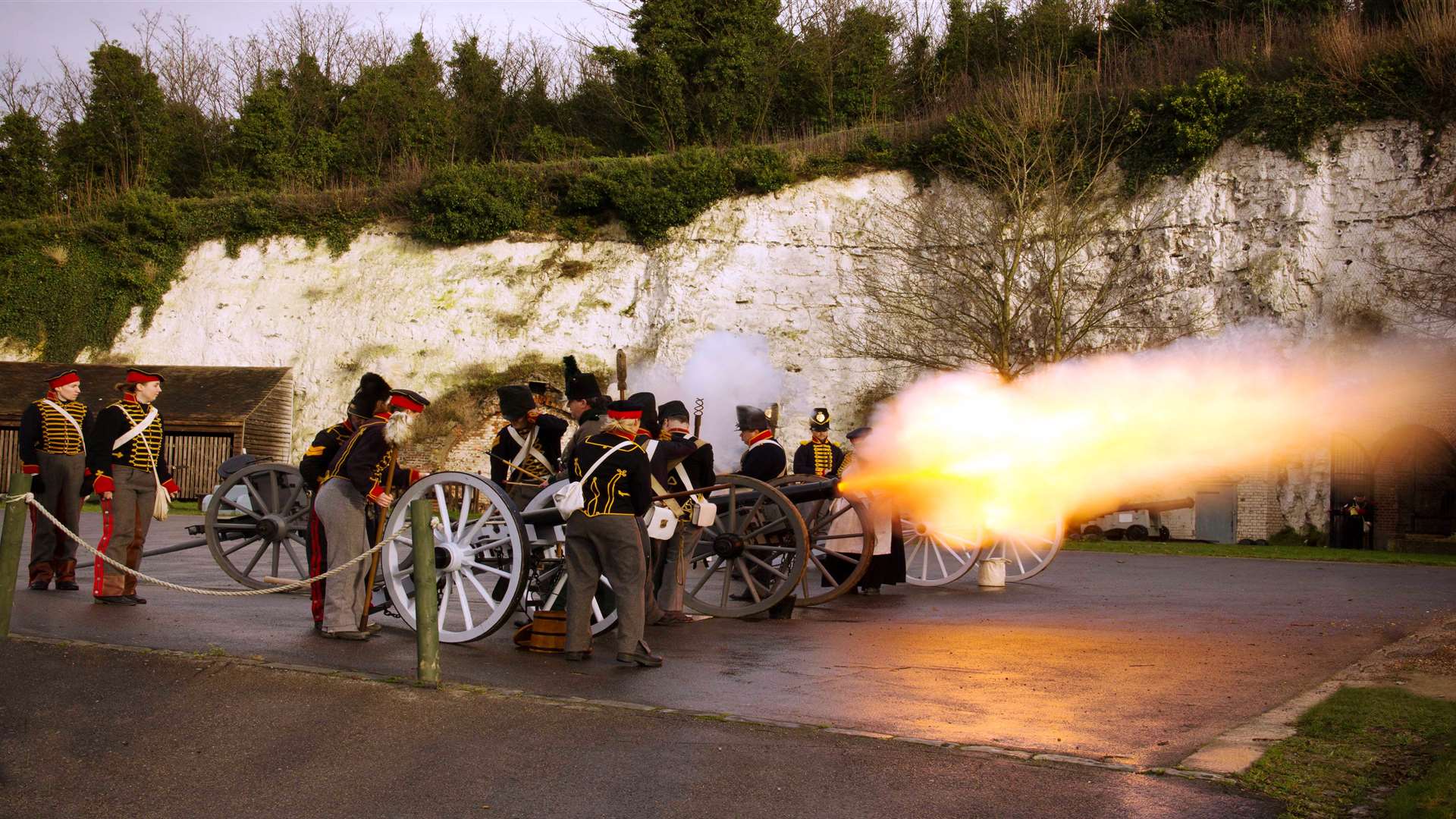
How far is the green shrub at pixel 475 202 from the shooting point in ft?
115

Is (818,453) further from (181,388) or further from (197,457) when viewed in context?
(181,388)

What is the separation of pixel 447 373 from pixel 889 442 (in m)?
23.2

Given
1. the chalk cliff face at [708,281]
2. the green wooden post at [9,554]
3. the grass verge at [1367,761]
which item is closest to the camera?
the grass verge at [1367,761]

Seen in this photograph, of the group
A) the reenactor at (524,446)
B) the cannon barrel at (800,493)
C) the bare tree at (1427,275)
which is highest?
the bare tree at (1427,275)

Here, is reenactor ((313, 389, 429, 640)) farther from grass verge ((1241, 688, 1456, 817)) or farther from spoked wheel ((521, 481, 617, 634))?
grass verge ((1241, 688, 1456, 817))

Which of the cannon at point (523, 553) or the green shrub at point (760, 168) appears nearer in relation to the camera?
the cannon at point (523, 553)

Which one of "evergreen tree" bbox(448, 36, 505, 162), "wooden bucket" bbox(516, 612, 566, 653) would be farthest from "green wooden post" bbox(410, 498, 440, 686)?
"evergreen tree" bbox(448, 36, 505, 162)

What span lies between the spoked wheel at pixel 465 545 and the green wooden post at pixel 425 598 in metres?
1.22

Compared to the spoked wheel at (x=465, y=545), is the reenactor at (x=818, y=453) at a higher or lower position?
higher

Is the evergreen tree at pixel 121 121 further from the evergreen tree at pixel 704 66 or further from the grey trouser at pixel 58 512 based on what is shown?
the grey trouser at pixel 58 512

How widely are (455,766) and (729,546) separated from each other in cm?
534

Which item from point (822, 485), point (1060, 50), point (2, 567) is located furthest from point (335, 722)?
point (1060, 50)

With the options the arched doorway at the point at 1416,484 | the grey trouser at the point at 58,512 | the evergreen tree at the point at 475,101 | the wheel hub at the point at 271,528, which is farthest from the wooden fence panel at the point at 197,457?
the arched doorway at the point at 1416,484

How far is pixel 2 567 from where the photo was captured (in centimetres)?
794
